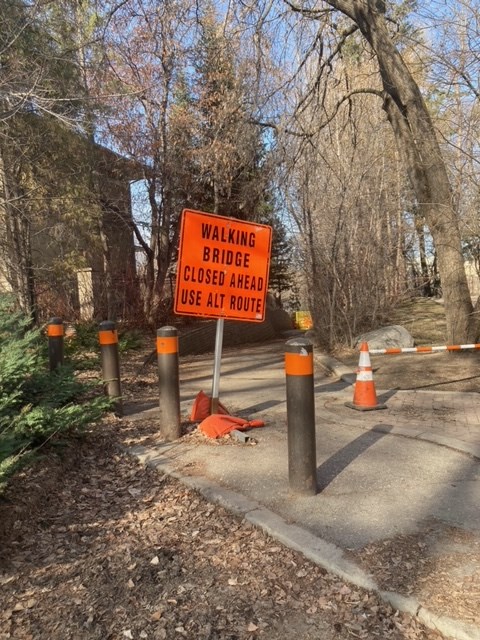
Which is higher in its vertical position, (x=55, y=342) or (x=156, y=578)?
(x=55, y=342)

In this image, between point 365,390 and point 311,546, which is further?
point 365,390

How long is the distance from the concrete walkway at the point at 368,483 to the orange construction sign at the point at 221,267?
4.15 ft

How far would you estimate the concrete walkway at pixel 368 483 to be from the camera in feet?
9.50

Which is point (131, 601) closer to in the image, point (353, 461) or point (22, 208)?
point (353, 461)

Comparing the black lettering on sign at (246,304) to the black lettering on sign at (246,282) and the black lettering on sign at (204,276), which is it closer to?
the black lettering on sign at (246,282)

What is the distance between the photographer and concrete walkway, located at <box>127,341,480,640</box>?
2.90 meters

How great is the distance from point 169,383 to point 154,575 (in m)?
2.45

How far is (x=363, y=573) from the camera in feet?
8.98

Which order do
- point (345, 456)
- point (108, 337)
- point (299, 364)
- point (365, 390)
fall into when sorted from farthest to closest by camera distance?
point (365, 390) → point (108, 337) → point (345, 456) → point (299, 364)

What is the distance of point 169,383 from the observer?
519 centimetres

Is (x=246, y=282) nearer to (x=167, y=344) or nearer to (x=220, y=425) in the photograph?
(x=167, y=344)

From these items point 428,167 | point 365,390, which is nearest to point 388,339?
point 428,167

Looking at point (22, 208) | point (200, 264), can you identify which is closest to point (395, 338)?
point (200, 264)

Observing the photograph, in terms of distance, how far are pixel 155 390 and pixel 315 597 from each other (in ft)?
19.5
